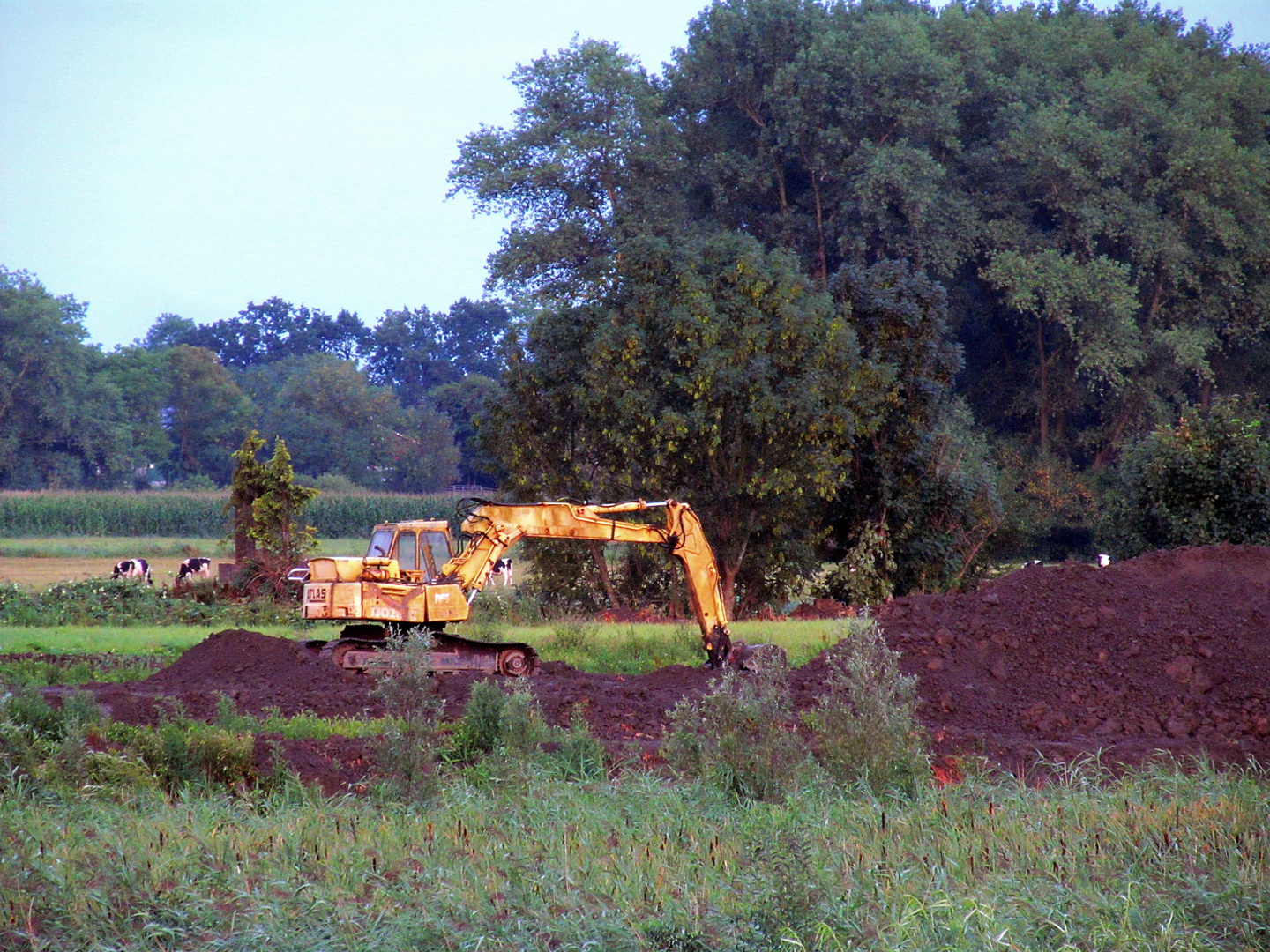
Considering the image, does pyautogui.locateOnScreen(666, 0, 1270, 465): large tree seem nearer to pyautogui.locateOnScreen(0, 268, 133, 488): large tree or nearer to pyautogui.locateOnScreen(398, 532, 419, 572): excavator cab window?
pyautogui.locateOnScreen(398, 532, 419, 572): excavator cab window

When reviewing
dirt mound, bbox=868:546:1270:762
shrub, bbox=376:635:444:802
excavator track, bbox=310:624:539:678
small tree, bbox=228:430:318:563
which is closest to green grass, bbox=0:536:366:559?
small tree, bbox=228:430:318:563

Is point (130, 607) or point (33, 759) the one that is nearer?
point (33, 759)

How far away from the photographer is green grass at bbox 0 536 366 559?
43.0 m

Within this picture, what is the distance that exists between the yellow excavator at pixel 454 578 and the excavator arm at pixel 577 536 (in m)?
0.01

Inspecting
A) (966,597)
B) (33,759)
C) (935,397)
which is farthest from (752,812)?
(935,397)

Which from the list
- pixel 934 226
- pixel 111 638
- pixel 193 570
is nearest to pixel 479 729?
pixel 111 638

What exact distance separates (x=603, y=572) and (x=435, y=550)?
10609mm

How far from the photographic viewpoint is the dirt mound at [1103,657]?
40.6ft

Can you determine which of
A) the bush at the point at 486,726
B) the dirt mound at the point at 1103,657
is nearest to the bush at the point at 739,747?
the bush at the point at 486,726

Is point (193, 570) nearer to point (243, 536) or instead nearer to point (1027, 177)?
point (243, 536)

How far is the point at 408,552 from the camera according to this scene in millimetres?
16469

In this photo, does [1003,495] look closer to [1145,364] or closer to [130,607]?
[1145,364]

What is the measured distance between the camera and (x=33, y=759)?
27.0 ft

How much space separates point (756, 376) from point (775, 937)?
19.7 meters
